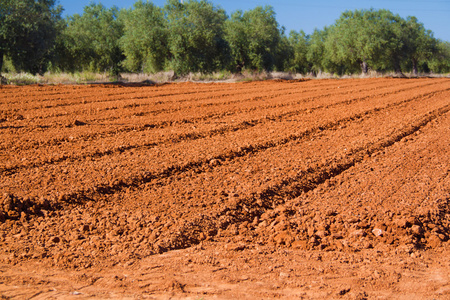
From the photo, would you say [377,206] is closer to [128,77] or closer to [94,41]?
[128,77]

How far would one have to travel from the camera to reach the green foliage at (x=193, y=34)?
1406 inches

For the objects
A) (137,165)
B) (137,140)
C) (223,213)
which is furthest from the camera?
(137,140)

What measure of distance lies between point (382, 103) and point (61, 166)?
12783 mm

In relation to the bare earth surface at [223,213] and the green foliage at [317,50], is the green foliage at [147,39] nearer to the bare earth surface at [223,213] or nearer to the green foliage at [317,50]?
the green foliage at [317,50]

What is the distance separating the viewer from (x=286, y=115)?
13.5 meters

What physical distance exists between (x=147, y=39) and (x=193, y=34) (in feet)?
12.2

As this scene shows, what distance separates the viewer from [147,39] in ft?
118

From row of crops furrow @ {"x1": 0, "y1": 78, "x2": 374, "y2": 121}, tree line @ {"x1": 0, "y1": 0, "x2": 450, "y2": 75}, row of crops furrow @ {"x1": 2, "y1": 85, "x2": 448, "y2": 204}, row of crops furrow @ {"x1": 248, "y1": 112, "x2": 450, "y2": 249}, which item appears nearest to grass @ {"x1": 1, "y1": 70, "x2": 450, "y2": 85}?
tree line @ {"x1": 0, "y1": 0, "x2": 450, "y2": 75}

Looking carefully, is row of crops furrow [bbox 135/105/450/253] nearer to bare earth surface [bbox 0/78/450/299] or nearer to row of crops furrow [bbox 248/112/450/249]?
bare earth surface [bbox 0/78/450/299]

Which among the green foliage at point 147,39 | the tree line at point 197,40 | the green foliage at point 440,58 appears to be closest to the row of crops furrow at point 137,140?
the tree line at point 197,40

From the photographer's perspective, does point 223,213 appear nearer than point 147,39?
Yes

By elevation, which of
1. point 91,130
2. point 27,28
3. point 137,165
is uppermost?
point 27,28

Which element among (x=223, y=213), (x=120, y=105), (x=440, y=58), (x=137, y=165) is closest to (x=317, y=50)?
(x=440, y=58)

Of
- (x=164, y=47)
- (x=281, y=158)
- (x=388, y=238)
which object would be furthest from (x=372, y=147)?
(x=164, y=47)
